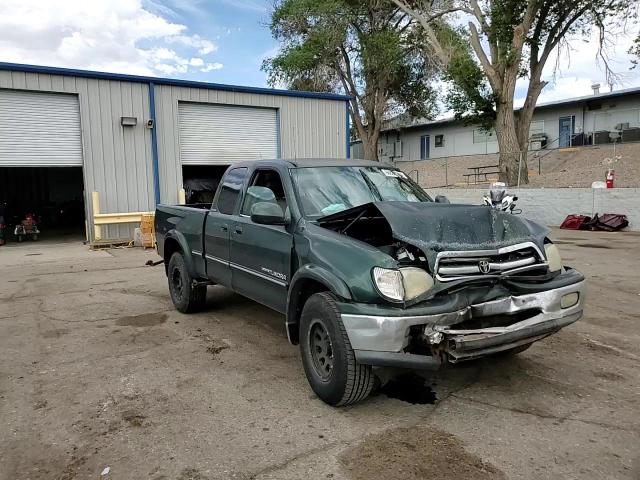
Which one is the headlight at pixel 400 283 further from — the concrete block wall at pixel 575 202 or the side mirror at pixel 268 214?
the concrete block wall at pixel 575 202

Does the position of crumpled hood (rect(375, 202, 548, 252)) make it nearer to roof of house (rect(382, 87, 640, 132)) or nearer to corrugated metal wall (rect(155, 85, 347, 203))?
corrugated metal wall (rect(155, 85, 347, 203))

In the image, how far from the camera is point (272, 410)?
3658 mm

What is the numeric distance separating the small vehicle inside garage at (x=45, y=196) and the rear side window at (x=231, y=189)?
18.0 metres

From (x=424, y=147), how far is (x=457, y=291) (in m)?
38.1

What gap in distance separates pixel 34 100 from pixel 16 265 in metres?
5.18

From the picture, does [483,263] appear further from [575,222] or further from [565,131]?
[565,131]

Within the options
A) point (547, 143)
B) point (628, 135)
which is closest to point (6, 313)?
point (628, 135)

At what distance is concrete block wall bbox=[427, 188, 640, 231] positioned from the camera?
14922 mm

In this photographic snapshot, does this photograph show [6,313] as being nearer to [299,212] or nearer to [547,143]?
[299,212]

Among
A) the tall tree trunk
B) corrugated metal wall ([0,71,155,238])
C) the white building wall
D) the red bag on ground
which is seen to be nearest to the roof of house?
the white building wall

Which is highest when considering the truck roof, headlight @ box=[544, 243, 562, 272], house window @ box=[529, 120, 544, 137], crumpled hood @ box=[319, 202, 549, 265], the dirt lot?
house window @ box=[529, 120, 544, 137]

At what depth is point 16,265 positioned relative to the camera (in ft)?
36.6

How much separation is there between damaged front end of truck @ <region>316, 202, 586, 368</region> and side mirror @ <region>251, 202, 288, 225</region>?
822mm

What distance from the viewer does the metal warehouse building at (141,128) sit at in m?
13.8
